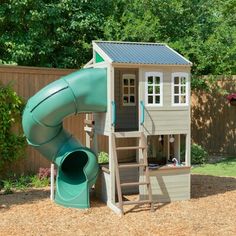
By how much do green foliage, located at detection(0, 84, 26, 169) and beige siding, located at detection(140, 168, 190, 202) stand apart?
3.57 metres

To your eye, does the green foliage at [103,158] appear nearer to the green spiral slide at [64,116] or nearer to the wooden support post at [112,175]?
the green spiral slide at [64,116]

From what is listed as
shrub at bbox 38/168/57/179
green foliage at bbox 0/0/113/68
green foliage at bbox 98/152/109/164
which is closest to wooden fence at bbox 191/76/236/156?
green foliage at bbox 0/0/113/68

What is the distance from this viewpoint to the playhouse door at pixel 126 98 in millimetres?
10172

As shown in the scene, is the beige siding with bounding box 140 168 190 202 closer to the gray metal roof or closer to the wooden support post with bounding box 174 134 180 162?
the wooden support post with bounding box 174 134 180 162

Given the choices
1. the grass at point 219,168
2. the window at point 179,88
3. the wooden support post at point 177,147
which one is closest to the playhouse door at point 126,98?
the wooden support post at point 177,147

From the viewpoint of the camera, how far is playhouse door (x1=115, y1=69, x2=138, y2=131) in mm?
10172

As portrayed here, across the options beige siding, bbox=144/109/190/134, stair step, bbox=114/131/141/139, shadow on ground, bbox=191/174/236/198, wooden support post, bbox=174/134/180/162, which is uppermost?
beige siding, bbox=144/109/190/134

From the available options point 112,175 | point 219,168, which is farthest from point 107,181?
point 219,168

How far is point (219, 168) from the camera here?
13.4 m

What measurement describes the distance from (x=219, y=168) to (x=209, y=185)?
2.65 meters

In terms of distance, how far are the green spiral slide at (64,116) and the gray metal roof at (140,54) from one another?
0.46 meters

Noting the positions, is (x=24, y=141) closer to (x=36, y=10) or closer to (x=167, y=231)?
(x=36, y=10)

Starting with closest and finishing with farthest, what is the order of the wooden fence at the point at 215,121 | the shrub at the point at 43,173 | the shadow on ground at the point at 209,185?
the shadow on ground at the point at 209,185 → the shrub at the point at 43,173 → the wooden fence at the point at 215,121

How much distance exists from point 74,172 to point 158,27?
5.65 meters
